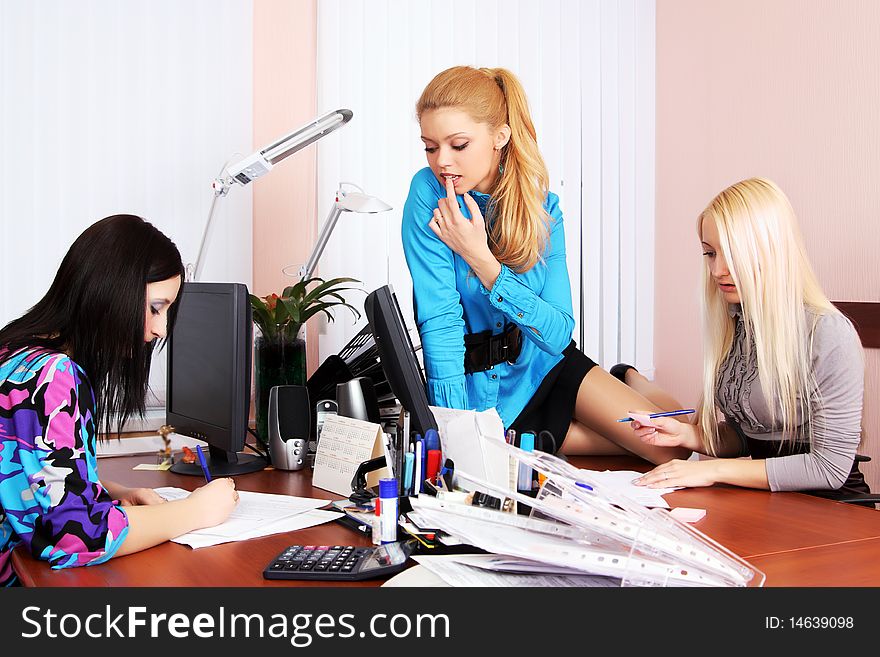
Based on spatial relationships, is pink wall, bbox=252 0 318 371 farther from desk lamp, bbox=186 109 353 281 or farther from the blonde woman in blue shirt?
the blonde woman in blue shirt

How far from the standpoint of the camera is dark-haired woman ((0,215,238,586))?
1113mm

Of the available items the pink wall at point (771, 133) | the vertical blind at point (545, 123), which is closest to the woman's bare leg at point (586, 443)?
the vertical blind at point (545, 123)

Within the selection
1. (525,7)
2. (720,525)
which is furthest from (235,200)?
(720,525)

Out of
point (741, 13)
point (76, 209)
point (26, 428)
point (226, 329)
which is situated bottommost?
point (26, 428)

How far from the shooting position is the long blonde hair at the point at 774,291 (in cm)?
154

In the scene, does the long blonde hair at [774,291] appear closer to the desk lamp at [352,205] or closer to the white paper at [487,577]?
the white paper at [487,577]

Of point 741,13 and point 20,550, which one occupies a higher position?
point 741,13

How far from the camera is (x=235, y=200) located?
2707 millimetres

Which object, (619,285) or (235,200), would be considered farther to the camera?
(619,285)

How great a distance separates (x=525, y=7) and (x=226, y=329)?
6.91 ft

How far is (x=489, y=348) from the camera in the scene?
2.03m

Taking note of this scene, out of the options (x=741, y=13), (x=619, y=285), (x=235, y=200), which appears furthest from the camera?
(x=619, y=285)

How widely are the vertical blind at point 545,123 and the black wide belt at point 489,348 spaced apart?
0.87 metres
